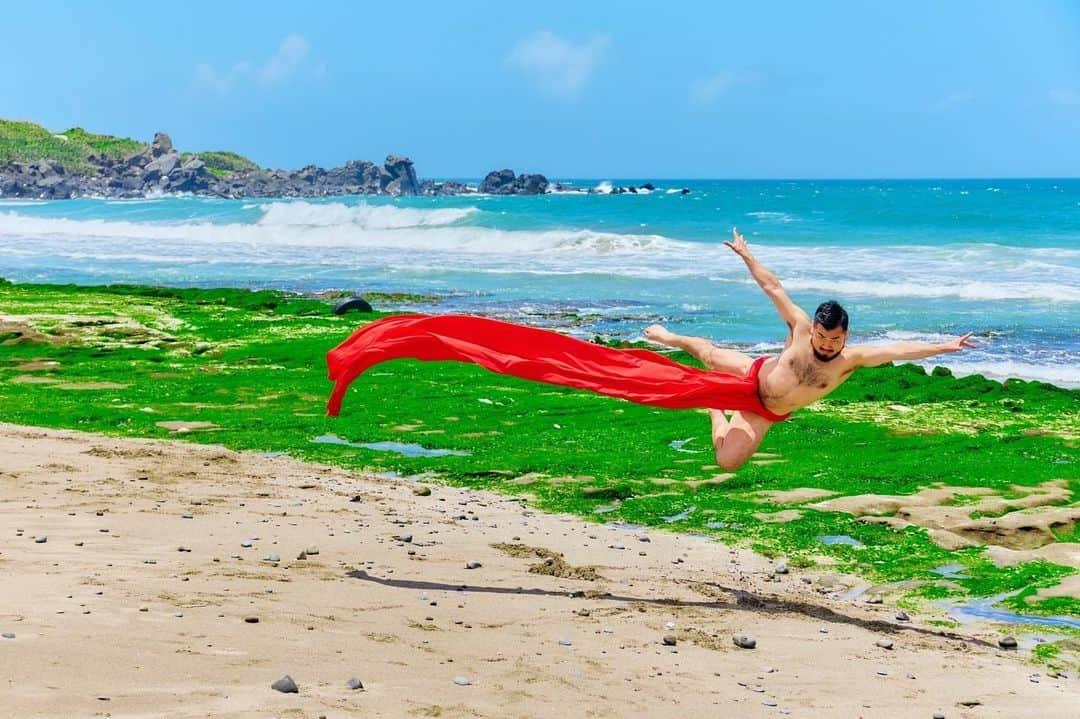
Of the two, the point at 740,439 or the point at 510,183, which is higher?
the point at 510,183

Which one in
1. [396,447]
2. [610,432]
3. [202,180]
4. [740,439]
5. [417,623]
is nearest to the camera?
[417,623]

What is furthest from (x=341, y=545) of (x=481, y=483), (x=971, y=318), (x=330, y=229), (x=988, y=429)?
(x=330, y=229)

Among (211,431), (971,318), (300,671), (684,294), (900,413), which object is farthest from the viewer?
(684,294)

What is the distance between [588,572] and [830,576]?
2.02 meters

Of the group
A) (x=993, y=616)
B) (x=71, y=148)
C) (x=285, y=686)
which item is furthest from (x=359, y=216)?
(x=71, y=148)

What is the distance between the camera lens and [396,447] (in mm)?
15688

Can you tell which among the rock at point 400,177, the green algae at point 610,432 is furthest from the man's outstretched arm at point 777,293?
the rock at point 400,177

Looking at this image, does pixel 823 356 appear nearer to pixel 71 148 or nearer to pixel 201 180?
pixel 201 180

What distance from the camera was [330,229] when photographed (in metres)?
73.6

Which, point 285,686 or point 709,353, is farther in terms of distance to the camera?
point 709,353

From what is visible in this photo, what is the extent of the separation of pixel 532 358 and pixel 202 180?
13570 cm

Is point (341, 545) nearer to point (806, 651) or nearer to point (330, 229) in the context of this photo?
point (806, 651)

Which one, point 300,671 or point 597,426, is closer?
point 300,671

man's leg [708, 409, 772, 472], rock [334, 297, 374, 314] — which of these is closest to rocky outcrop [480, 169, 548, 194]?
rock [334, 297, 374, 314]
